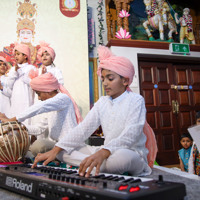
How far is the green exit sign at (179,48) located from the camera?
173 inches

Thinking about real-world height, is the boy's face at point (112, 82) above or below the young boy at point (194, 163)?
above

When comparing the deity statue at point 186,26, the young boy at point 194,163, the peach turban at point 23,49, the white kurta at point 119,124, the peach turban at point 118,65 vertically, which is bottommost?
the young boy at point 194,163

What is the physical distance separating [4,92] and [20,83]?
0.35 meters

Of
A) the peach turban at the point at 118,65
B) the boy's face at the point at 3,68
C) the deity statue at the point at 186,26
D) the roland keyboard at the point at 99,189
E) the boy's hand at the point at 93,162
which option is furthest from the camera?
the deity statue at the point at 186,26

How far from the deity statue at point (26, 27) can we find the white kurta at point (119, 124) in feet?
8.23

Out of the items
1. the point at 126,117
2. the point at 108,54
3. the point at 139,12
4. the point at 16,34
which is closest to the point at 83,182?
the point at 126,117

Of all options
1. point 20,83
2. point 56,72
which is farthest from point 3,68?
Result: point 56,72

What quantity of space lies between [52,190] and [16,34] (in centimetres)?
356

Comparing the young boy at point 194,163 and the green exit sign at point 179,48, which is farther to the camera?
the green exit sign at point 179,48

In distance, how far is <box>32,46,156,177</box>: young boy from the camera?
1293 millimetres

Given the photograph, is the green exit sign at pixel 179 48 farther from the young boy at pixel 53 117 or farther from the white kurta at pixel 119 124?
the white kurta at pixel 119 124

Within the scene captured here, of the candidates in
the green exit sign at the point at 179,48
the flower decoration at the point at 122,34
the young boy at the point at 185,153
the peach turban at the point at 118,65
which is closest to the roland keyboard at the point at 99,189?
the peach turban at the point at 118,65

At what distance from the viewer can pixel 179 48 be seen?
4.43 meters

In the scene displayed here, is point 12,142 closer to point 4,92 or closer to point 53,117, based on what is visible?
point 53,117
